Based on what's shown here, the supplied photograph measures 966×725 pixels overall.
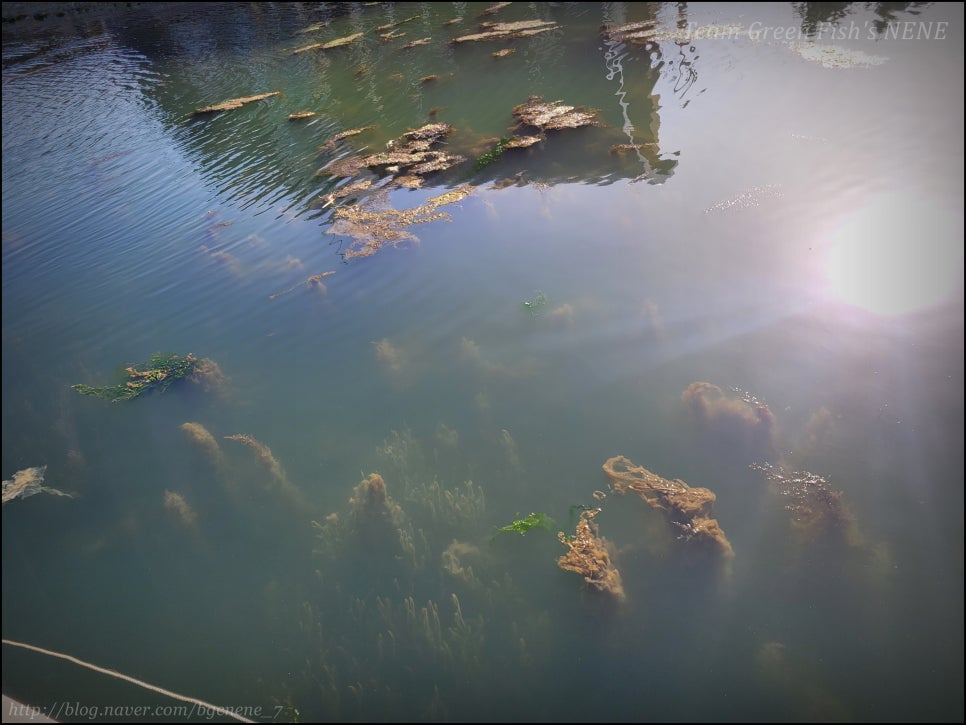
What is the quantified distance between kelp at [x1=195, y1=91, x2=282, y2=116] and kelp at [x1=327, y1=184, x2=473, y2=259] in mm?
10111

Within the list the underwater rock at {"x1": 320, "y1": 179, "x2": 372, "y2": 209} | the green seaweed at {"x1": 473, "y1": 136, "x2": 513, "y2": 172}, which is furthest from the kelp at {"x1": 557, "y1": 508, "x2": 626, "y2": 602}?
the underwater rock at {"x1": 320, "y1": 179, "x2": 372, "y2": 209}

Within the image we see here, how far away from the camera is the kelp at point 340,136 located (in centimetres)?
1340

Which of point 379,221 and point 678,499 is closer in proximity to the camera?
point 678,499

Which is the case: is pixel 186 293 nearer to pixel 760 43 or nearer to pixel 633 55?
pixel 633 55

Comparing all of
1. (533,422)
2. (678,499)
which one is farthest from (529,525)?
(678,499)

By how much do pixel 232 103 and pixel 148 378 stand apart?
14.0 meters

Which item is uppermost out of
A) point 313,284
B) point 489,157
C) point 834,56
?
point 834,56

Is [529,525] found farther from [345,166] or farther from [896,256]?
[345,166]

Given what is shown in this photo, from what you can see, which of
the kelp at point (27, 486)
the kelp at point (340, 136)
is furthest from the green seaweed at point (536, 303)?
the kelp at point (340, 136)

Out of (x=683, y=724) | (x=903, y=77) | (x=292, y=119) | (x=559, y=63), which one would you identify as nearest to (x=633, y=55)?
(x=559, y=63)

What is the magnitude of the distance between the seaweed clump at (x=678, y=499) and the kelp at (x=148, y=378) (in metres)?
5.75

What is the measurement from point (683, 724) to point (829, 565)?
5.87ft

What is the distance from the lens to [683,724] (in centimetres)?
373

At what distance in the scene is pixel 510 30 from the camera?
1917 centimetres
